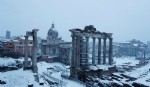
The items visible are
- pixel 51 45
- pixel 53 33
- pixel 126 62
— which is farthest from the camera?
pixel 53 33

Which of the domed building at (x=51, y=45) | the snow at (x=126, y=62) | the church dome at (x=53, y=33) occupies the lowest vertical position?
the snow at (x=126, y=62)

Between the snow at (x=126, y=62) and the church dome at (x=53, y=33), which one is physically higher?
the church dome at (x=53, y=33)

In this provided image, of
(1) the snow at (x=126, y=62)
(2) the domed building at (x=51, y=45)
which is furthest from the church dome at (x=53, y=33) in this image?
(1) the snow at (x=126, y=62)

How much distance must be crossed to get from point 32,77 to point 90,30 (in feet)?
46.0

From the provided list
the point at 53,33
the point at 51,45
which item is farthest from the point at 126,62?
the point at 53,33

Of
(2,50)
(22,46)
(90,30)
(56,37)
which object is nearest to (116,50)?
(56,37)

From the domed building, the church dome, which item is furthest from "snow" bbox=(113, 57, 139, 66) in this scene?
the church dome

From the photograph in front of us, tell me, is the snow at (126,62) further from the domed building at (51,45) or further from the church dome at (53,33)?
the church dome at (53,33)

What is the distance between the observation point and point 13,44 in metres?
69.6

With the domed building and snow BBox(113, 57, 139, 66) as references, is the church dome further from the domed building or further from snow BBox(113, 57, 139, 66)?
snow BBox(113, 57, 139, 66)

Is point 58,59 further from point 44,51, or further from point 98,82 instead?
point 98,82

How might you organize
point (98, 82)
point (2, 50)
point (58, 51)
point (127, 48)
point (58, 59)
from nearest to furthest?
point (98, 82)
point (2, 50)
point (58, 59)
point (58, 51)
point (127, 48)

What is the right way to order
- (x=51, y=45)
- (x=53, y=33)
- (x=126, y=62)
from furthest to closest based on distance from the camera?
(x=53, y=33) → (x=126, y=62) → (x=51, y=45)

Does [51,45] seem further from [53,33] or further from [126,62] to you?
[126,62]
